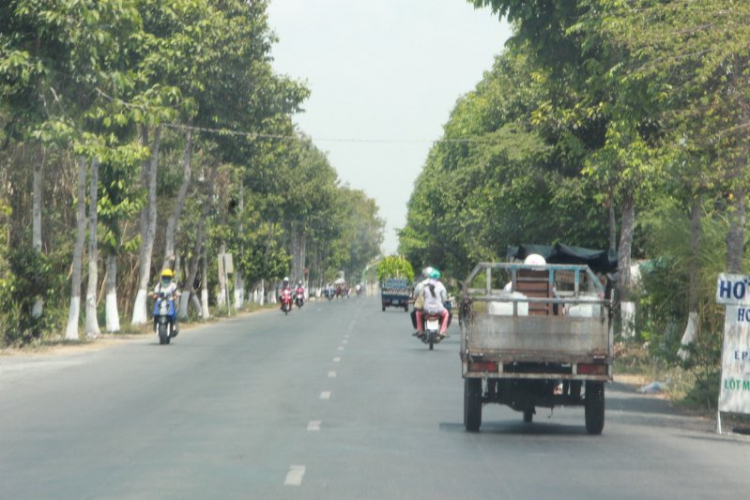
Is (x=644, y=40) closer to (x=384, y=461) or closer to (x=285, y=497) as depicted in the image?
(x=384, y=461)

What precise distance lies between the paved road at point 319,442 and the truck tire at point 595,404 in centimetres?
25

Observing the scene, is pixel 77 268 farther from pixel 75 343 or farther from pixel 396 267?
pixel 396 267

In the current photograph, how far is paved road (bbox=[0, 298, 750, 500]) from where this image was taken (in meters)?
10.7

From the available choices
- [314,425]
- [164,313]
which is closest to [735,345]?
[314,425]

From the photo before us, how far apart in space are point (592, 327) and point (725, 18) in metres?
4.80

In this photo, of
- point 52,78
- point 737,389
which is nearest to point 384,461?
point 737,389

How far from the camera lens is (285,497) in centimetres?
1003

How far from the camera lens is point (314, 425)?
50.6ft

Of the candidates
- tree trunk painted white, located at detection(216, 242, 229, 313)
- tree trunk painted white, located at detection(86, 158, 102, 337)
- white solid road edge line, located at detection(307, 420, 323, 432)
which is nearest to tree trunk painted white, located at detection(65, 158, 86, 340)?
tree trunk painted white, located at detection(86, 158, 102, 337)

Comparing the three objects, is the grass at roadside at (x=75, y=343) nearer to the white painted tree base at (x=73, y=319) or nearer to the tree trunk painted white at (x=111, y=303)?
the white painted tree base at (x=73, y=319)

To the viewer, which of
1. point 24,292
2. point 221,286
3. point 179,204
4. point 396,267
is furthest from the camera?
point 396,267

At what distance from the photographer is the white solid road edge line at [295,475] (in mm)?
10766

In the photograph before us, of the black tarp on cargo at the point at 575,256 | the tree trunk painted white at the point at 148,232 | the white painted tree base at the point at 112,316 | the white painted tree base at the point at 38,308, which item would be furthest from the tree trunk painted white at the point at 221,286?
the white painted tree base at the point at 38,308

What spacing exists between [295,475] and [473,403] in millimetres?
4175
